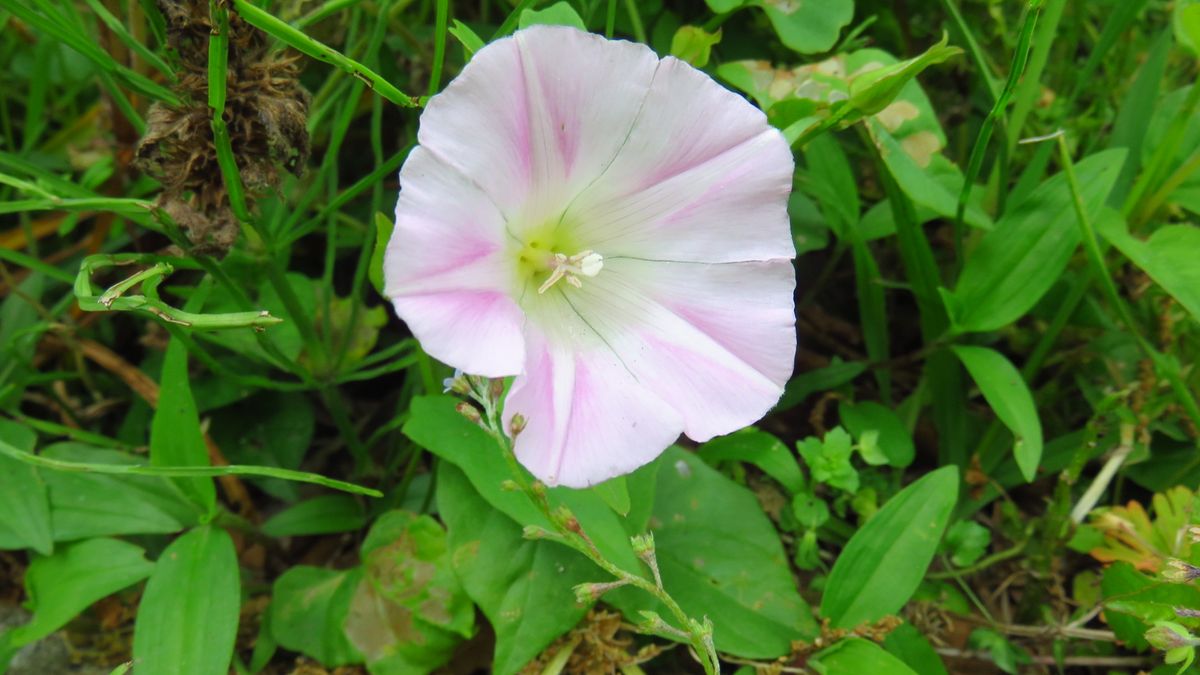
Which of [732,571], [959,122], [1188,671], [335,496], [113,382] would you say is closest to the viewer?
[1188,671]

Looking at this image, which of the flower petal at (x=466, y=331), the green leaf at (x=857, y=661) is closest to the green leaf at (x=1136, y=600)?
the green leaf at (x=857, y=661)

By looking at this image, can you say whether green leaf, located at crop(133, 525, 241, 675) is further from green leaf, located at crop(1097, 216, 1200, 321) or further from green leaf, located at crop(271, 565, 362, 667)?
green leaf, located at crop(1097, 216, 1200, 321)

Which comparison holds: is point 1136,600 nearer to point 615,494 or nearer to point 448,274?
point 615,494

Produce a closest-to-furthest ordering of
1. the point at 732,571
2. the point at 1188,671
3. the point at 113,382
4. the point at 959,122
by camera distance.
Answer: the point at 1188,671 → the point at 732,571 → the point at 113,382 → the point at 959,122

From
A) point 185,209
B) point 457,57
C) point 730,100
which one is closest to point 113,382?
point 185,209

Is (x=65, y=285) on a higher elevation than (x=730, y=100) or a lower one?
lower

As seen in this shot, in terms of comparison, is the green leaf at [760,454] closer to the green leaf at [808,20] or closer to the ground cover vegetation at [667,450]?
the ground cover vegetation at [667,450]

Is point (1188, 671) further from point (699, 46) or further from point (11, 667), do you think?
point (11, 667)
